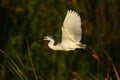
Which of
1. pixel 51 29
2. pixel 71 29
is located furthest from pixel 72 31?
pixel 51 29

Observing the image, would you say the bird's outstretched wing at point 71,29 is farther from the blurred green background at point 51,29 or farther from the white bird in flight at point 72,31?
the blurred green background at point 51,29

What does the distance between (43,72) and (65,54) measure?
302 millimetres

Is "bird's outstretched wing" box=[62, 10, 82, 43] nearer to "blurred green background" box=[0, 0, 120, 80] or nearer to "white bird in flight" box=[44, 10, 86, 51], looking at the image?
"white bird in flight" box=[44, 10, 86, 51]

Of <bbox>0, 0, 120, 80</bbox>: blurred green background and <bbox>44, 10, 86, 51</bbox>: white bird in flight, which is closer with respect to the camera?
<bbox>44, 10, 86, 51</bbox>: white bird in flight

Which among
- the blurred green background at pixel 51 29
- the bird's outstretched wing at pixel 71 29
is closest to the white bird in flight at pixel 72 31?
the bird's outstretched wing at pixel 71 29

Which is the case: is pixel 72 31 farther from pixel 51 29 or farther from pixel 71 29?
pixel 51 29

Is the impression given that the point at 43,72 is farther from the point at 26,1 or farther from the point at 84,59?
the point at 26,1

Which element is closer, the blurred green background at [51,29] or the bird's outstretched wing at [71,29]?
the bird's outstretched wing at [71,29]

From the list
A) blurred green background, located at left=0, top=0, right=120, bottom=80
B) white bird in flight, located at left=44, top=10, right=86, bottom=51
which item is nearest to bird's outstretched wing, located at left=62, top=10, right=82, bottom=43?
white bird in flight, located at left=44, top=10, right=86, bottom=51

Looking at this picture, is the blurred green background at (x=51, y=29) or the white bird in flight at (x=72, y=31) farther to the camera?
the blurred green background at (x=51, y=29)

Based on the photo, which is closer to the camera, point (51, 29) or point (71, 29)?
point (71, 29)

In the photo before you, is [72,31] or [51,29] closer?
[72,31]

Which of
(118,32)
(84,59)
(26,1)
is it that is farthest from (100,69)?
(26,1)

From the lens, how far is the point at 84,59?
540 cm
